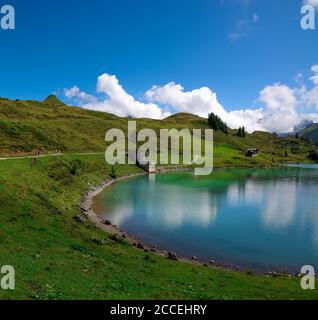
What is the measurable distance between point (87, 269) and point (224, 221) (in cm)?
3518

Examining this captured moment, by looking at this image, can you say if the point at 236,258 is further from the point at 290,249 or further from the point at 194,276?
the point at 194,276

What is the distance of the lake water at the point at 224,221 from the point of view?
41344 mm

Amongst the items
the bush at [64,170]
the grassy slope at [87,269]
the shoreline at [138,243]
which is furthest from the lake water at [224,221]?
the bush at [64,170]

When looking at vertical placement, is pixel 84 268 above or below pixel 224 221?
above

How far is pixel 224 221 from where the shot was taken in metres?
57.7

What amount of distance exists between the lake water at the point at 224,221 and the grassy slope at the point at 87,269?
7425mm

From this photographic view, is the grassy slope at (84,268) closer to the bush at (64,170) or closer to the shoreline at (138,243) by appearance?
the shoreline at (138,243)

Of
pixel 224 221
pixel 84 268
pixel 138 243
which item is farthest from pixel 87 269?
pixel 224 221

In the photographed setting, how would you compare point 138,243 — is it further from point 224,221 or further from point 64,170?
point 64,170

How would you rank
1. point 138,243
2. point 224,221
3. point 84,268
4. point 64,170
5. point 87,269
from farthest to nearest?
point 64,170 < point 224,221 < point 138,243 < point 84,268 < point 87,269

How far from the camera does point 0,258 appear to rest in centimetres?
2544

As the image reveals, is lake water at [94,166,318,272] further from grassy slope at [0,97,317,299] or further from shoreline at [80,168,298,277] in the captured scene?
grassy slope at [0,97,317,299]

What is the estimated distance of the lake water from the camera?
136 feet

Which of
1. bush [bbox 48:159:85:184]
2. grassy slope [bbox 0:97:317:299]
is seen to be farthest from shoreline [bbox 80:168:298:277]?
bush [bbox 48:159:85:184]
